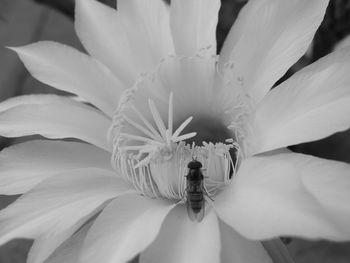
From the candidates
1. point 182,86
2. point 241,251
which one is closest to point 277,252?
point 241,251

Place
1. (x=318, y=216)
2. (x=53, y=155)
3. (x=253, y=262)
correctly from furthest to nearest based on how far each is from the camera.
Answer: (x=53, y=155), (x=253, y=262), (x=318, y=216)

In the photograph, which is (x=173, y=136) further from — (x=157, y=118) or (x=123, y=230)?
(x=123, y=230)

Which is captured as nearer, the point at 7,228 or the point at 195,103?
the point at 7,228

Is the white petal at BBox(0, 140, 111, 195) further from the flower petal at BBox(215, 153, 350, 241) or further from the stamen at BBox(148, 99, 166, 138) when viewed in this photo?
the flower petal at BBox(215, 153, 350, 241)

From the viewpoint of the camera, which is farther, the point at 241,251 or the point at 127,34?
the point at 127,34

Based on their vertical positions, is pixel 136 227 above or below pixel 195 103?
below

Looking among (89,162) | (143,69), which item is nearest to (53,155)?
(89,162)

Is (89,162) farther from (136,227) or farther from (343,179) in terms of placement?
(343,179)
